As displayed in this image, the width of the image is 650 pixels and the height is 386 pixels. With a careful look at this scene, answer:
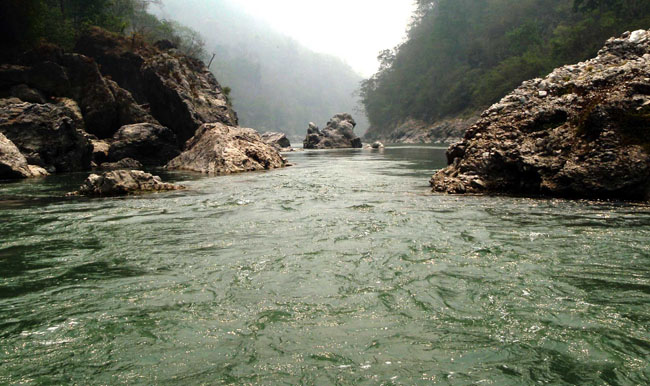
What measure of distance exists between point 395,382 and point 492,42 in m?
85.1

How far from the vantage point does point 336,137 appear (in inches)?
2080

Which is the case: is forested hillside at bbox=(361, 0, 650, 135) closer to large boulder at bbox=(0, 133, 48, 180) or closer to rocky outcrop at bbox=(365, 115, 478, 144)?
rocky outcrop at bbox=(365, 115, 478, 144)

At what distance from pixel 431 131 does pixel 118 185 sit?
224 ft

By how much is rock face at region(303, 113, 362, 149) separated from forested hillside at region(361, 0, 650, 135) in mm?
25237

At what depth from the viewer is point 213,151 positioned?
1883 centimetres

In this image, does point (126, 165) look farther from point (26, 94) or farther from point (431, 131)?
point (431, 131)

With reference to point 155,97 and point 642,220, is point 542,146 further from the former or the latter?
point 155,97

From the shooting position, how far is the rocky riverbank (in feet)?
58.0

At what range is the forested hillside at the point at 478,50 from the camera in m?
49.2

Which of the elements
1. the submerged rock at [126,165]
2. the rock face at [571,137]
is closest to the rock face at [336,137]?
the submerged rock at [126,165]

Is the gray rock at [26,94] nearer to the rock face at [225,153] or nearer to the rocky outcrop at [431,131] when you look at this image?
the rock face at [225,153]

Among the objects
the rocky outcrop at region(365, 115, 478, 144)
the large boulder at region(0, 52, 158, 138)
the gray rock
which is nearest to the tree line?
the large boulder at region(0, 52, 158, 138)

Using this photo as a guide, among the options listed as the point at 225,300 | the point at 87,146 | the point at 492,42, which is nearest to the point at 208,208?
the point at 225,300

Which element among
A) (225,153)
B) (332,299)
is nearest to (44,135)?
(225,153)
